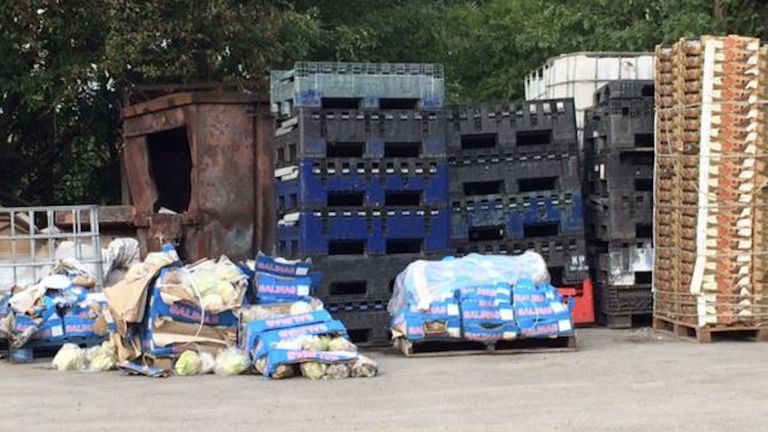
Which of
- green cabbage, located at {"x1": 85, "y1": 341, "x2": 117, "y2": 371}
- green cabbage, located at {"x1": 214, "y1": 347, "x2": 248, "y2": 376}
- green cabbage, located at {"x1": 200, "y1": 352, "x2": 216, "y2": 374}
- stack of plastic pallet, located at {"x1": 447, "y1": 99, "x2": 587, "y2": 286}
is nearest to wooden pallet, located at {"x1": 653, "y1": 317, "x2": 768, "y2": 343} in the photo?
stack of plastic pallet, located at {"x1": 447, "y1": 99, "x2": 587, "y2": 286}

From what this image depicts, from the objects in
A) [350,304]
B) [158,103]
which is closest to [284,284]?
[350,304]

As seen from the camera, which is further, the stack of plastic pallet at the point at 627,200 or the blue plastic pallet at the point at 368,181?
the stack of plastic pallet at the point at 627,200

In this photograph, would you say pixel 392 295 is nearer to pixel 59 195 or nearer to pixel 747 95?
pixel 747 95

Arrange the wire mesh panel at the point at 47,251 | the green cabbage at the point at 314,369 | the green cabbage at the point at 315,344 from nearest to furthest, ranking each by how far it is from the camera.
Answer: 1. the green cabbage at the point at 314,369
2. the green cabbage at the point at 315,344
3. the wire mesh panel at the point at 47,251

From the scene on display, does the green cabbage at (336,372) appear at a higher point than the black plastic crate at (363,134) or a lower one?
lower

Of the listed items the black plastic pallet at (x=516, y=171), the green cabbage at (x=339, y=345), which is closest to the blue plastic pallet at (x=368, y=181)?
the black plastic pallet at (x=516, y=171)

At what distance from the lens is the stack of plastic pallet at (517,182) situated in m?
13.0

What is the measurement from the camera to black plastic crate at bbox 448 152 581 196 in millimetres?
13031

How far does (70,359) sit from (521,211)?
5.52 meters

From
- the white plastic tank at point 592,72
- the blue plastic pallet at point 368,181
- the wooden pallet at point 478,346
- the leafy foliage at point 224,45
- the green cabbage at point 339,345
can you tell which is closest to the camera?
the green cabbage at point 339,345

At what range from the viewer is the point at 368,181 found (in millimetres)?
11867

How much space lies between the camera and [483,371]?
10.1 meters

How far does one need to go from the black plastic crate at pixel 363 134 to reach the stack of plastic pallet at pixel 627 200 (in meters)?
2.34

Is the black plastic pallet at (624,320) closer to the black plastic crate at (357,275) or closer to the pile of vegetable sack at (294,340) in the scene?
the black plastic crate at (357,275)
